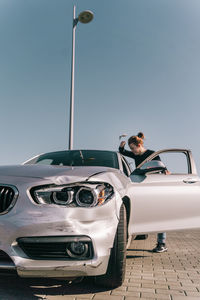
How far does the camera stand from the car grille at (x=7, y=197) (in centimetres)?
235

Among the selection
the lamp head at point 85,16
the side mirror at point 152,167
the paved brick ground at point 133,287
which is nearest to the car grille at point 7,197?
the paved brick ground at point 133,287

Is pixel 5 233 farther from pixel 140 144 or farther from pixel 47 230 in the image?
pixel 140 144

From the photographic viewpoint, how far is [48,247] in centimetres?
231

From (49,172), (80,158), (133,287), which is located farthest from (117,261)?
(80,158)

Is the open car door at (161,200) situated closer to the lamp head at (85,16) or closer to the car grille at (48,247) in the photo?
the car grille at (48,247)

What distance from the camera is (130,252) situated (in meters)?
5.07

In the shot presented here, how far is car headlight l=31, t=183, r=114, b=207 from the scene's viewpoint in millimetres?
2371

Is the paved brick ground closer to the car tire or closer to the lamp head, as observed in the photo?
the car tire

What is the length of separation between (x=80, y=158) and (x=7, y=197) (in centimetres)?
188

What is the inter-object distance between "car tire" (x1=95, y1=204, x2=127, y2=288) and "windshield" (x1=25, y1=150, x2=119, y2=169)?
4.02 feet

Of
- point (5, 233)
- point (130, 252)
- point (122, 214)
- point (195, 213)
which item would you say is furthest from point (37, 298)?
point (130, 252)

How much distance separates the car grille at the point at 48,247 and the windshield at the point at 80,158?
1.66 metres

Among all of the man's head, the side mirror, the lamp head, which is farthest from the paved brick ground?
the lamp head

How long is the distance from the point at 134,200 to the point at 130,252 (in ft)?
6.85
